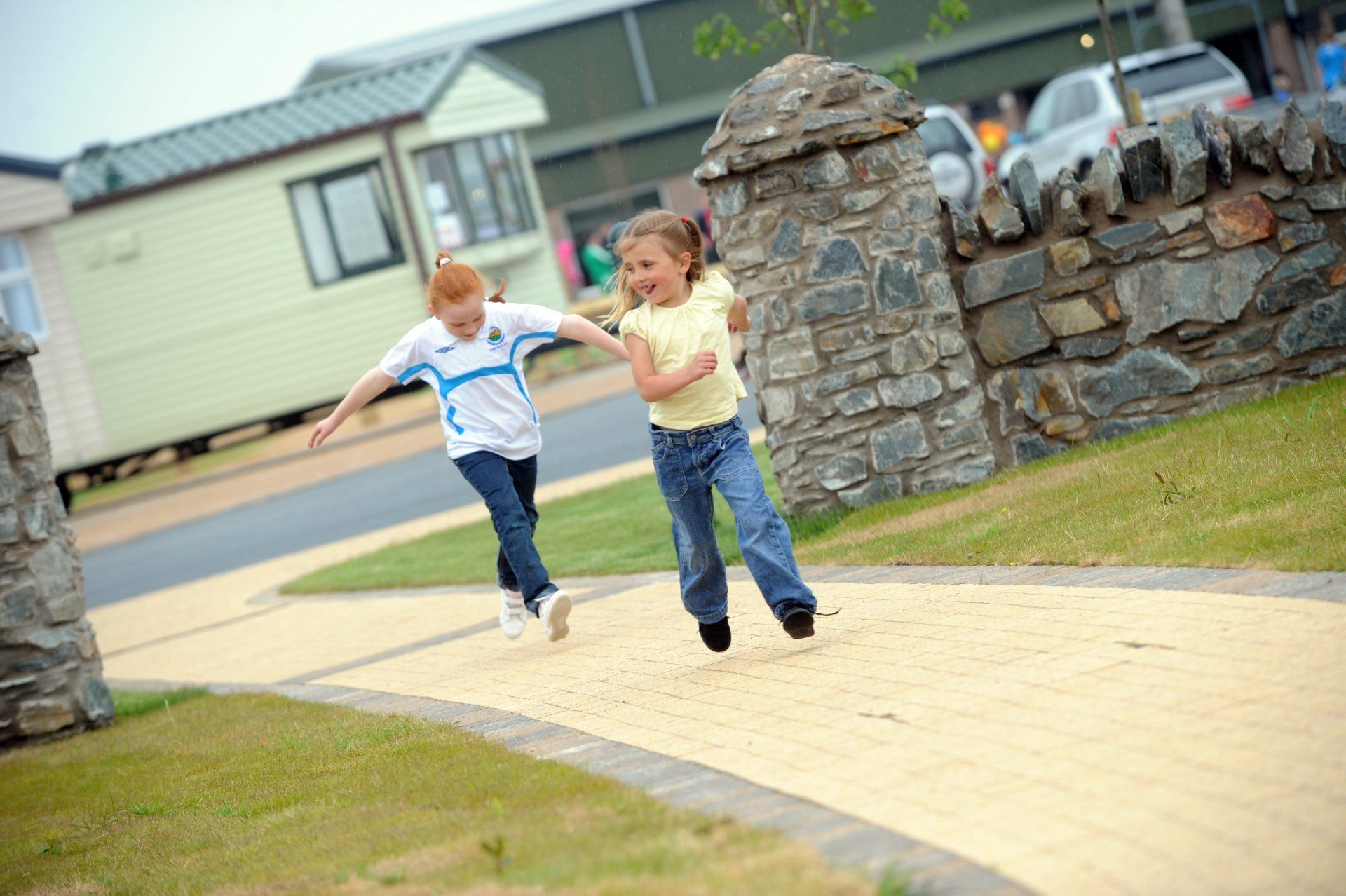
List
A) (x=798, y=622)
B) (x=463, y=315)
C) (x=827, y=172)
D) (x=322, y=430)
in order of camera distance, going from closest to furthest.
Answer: (x=798, y=622), (x=322, y=430), (x=463, y=315), (x=827, y=172)

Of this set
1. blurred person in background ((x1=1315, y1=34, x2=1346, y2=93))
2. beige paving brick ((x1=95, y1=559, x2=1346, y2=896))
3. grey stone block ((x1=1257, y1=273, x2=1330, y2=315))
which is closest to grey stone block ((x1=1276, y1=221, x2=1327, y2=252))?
grey stone block ((x1=1257, y1=273, x2=1330, y2=315))

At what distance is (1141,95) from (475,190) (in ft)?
48.0

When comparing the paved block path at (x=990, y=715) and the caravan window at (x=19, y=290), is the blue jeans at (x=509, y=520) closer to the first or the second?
the paved block path at (x=990, y=715)

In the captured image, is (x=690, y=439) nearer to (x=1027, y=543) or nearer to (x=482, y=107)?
(x=1027, y=543)

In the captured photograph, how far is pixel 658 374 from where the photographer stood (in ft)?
17.4

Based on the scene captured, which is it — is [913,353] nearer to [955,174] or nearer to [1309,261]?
[1309,261]

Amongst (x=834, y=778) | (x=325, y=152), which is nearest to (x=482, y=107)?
(x=325, y=152)

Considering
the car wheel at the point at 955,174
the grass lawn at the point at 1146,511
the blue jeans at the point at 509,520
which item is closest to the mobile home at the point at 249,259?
the car wheel at the point at 955,174

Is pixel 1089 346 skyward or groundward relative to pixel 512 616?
skyward

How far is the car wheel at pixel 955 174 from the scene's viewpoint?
949 inches

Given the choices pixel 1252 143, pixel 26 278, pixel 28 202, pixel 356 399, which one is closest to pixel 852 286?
pixel 1252 143

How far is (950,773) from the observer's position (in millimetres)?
3512

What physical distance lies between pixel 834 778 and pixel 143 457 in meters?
25.3

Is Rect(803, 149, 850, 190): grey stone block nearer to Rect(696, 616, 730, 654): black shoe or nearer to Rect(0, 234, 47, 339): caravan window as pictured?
Rect(696, 616, 730, 654): black shoe
